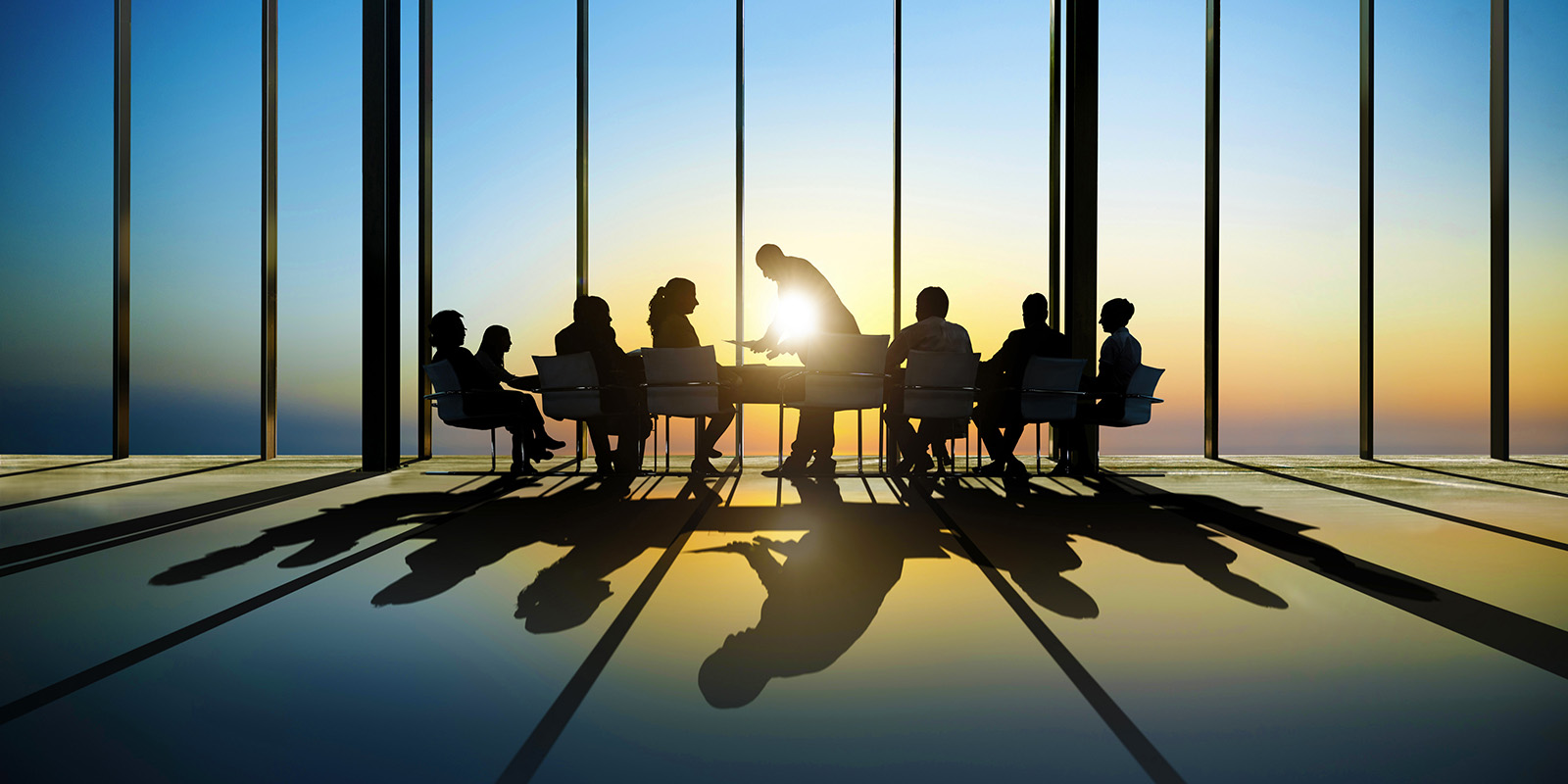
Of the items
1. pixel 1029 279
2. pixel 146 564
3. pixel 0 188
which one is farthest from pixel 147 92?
pixel 1029 279

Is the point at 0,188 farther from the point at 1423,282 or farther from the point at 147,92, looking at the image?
the point at 1423,282

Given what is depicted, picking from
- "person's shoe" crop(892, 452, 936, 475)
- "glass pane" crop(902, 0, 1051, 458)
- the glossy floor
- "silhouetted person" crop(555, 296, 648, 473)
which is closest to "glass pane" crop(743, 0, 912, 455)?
"glass pane" crop(902, 0, 1051, 458)

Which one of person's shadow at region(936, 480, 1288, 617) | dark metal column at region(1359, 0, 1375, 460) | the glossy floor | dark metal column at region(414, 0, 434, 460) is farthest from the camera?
dark metal column at region(414, 0, 434, 460)

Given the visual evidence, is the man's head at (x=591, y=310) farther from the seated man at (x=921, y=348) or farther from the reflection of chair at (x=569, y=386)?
the seated man at (x=921, y=348)

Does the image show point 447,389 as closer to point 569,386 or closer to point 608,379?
point 569,386

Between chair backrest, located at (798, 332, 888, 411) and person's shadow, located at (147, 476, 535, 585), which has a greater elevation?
chair backrest, located at (798, 332, 888, 411)

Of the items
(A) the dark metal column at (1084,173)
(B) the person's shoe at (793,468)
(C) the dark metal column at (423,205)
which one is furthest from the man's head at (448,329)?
(A) the dark metal column at (1084,173)

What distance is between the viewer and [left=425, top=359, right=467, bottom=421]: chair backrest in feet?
18.5

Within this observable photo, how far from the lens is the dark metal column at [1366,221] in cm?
734

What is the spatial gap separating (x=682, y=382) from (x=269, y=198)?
4692mm

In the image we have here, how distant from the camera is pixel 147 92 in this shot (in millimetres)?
7305

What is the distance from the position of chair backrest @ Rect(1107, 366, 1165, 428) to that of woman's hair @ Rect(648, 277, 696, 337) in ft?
10.4

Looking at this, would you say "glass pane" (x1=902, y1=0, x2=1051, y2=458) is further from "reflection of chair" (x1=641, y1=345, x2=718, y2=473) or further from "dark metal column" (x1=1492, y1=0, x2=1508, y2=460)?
"dark metal column" (x1=1492, y1=0, x2=1508, y2=460)

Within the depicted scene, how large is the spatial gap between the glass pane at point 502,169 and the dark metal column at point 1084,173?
4349mm
